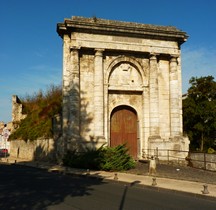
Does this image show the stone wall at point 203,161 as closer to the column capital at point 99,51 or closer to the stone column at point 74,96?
the stone column at point 74,96

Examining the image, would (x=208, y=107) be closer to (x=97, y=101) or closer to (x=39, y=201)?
(x=97, y=101)

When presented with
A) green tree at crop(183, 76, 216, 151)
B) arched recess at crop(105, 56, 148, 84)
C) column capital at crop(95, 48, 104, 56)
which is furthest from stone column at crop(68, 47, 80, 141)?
green tree at crop(183, 76, 216, 151)

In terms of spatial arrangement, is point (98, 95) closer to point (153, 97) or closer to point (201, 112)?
point (153, 97)

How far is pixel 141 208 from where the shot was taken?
8.36 metres

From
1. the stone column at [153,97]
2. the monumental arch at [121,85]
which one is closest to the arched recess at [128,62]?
the monumental arch at [121,85]

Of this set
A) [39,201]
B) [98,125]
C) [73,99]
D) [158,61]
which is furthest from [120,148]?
[39,201]

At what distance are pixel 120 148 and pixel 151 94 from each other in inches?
218

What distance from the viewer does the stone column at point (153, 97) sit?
21.8m

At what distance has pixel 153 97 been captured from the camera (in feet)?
72.3

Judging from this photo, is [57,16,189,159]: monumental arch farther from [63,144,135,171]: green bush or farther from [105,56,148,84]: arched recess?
[63,144,135,171]: green bush

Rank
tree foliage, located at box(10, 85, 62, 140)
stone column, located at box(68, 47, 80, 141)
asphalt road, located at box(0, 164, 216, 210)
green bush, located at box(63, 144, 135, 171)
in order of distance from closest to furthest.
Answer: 1. asphalt road, located at box(0, 164, 216, 210)
2. green bush, located at box(63, 144, 135, 171)
3. stone column, located at box(68, 47, 80, 141)
4. tree foliage, located at box(10, 85, 62, 140)

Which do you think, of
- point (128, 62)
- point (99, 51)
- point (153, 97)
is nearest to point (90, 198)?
point (99, 51)

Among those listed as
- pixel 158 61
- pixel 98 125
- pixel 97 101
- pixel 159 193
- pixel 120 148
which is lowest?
pixel 159 193

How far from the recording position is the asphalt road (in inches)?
335
